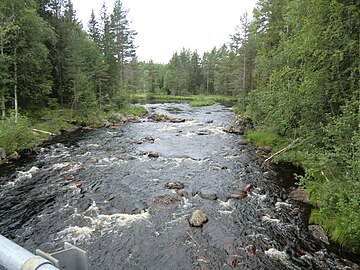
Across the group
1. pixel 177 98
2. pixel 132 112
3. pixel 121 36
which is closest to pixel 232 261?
pixel 132 112

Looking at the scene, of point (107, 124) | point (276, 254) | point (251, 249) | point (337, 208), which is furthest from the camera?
point (107, 124)

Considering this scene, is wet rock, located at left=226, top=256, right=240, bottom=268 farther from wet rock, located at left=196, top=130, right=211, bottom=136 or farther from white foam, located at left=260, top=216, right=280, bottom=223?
wet rock, located at left=196, top=130, right=211, bottom=136

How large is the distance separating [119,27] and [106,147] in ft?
133

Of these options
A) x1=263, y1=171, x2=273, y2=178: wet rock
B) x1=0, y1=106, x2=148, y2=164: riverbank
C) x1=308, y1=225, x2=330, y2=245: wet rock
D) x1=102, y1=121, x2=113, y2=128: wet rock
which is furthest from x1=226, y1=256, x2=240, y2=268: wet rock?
x1=102, y1=121, x2=113, y2=128: wet rock

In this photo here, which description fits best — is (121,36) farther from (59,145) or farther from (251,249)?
(251,249)

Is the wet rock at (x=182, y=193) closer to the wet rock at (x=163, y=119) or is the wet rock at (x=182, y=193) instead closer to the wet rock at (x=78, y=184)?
the wet rock at (x=78, y=184)

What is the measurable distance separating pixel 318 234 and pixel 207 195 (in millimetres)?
5646

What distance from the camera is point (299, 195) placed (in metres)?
14.9

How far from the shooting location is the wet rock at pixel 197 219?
12141 millimetres

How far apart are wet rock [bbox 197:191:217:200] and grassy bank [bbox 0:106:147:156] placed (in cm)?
1529

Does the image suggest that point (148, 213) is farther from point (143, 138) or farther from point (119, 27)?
point (119, 27)

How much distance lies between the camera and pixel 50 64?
3731cm

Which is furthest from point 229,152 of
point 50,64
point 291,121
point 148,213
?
point 50,64

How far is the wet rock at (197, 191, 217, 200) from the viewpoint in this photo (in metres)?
14.9
